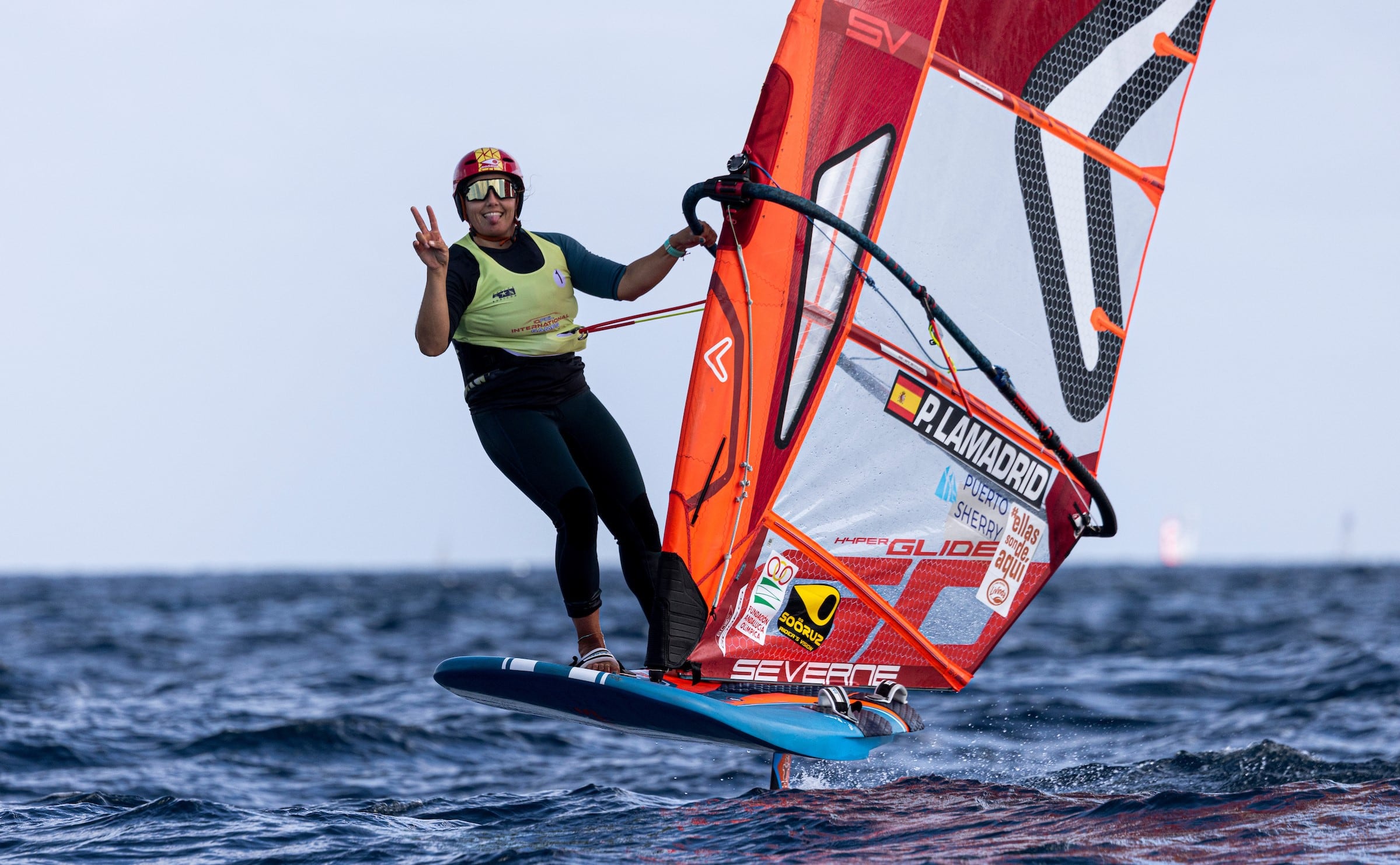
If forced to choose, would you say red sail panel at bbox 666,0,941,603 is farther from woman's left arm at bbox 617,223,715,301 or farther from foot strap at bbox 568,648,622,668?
foot strap at bbox 568,648,622,668

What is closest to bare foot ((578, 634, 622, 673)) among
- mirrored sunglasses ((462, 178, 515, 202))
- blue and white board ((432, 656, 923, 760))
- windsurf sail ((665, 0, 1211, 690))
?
blue and white board ((432, 656, 923, 760))

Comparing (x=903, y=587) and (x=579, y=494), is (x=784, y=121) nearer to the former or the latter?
(x=579, y=494)

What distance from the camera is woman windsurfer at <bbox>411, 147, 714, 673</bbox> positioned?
539cm

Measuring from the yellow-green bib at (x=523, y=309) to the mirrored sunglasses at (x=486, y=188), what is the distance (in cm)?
16

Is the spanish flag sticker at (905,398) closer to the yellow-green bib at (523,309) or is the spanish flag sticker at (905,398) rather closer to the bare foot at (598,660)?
the yellow-green bib at (523,309)

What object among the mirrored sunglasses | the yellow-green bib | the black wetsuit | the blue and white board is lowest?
the blue and white board

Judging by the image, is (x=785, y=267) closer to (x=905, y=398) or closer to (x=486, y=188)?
(x=905, y=398)

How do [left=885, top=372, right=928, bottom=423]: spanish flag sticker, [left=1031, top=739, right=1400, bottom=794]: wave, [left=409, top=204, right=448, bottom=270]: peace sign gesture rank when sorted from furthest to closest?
1. [left=1031, top=739, right=1400, bottom=794]: wave
2. [left=885, top=372, right=928, bottom=423]: spanish flag sticker
3. [left=409, top=204, right=448, bottom=270]: peace sign gesture

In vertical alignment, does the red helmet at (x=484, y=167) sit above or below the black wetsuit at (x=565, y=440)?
above

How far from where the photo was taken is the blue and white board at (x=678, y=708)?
16.9ft

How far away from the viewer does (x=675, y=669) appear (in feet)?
18.2

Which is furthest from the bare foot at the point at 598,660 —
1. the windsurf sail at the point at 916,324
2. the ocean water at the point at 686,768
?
the ocean water at the point at 686,768

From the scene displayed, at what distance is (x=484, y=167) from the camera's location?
538 centimetres

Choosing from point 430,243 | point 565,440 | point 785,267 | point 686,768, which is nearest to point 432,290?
point 430,243
